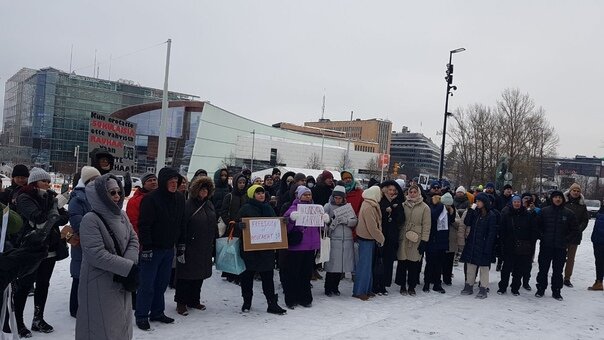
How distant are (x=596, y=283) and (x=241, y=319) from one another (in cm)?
807

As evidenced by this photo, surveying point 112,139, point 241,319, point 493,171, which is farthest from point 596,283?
point 493,171

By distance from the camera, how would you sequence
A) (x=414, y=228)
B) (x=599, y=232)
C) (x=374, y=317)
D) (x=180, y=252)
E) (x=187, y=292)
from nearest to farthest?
(x=180, y=252)
(x=187, y=292)
(x=374, y=317)
(x=414, y=228)
(x=599, y=232)

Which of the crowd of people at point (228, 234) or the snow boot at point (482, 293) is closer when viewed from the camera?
the crowd of people at point (228, 234)

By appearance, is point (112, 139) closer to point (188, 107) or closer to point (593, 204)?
point (593, 204)

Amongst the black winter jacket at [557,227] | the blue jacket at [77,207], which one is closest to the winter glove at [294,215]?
the blue jacket at [77,207]

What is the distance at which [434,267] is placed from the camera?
8852mm

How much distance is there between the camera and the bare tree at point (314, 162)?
94.4 m

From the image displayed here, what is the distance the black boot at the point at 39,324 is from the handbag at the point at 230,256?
7.37 ft

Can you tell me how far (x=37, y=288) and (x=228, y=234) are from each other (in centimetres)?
292

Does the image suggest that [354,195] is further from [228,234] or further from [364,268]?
[228,234]

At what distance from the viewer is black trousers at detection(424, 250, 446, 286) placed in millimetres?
8765

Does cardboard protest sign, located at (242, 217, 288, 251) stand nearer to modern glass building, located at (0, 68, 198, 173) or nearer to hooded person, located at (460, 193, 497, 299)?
hooded person, located at (460, 193, 497, 299)

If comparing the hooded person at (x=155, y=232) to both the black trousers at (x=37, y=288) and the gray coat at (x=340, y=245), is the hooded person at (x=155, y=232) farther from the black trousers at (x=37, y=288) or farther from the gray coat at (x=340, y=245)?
the gray coat at (x=340, y=245)

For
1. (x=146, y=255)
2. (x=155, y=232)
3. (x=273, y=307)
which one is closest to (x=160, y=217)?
(x=155, y=232)
